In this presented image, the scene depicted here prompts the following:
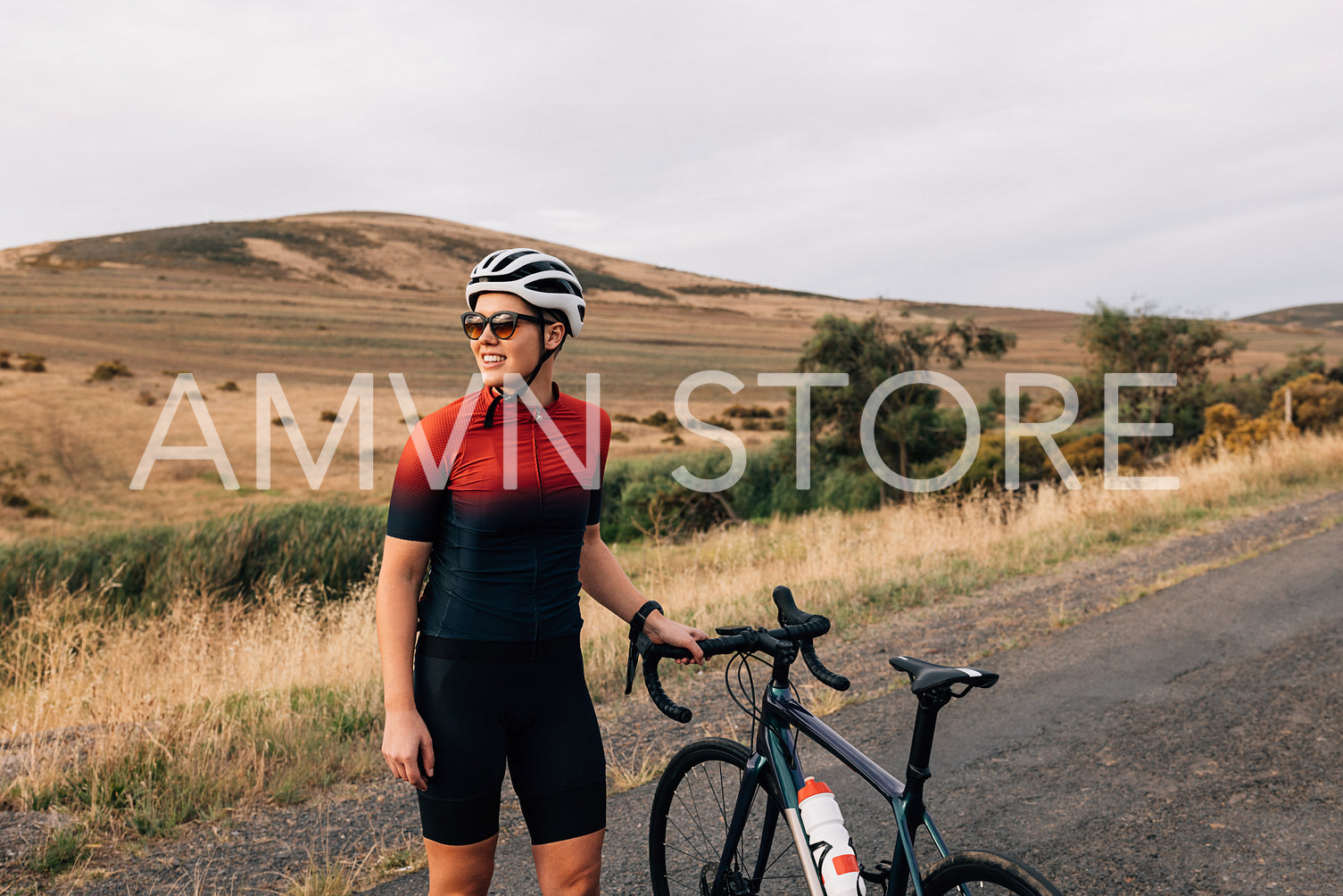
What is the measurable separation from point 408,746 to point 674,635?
0.77 m

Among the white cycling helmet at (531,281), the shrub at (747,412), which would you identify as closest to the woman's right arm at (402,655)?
the white cycling helmet at (531,281)

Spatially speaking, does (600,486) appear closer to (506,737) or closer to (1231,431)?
(506,737)

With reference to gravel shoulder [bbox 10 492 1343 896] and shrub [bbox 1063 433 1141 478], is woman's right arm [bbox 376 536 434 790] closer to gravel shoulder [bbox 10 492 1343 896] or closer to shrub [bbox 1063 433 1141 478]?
gravel shoulder [bbox 10 492 1343 896]

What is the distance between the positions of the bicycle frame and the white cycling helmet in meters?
1.23

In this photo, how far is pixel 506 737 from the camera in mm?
2150

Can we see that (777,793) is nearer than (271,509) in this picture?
Yes

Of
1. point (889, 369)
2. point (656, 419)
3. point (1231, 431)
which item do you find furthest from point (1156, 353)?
point (656, 419)

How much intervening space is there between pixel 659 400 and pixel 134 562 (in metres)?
41.8

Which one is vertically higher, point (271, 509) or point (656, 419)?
point (656, 419)

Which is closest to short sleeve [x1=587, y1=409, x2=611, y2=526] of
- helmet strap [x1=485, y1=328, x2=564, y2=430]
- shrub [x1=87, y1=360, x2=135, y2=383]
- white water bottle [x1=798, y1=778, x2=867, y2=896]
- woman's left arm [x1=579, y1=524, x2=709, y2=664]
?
woman's left arm [x1=579, y1=524, x2=709, y2=664]

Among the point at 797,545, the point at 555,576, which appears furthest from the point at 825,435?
the point at 555,576

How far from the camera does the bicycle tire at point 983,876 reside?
175 cm

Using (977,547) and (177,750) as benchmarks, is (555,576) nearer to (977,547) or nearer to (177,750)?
(177,750)

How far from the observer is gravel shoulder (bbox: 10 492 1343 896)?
3.49 m
